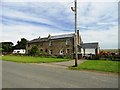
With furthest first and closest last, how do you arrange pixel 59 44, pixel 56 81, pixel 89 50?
1. pixel 59 44
2. pixel 89 50
3. pixel 56 81

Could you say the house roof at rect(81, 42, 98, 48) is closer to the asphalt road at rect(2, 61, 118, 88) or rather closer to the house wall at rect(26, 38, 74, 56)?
the house wall at rect(26, 38, 74, 56)

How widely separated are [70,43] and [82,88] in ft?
174

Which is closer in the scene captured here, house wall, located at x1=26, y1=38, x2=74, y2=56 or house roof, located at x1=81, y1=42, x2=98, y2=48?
house wall, located at x1=26, y1=38, x2=74, y2=56

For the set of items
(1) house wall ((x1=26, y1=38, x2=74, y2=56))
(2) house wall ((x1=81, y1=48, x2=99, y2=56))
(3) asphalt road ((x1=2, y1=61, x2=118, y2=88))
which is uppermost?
(1) house wall ((x1=26, y1=38, x2=74, y2=56))

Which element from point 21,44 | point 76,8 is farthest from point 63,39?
point 21,44

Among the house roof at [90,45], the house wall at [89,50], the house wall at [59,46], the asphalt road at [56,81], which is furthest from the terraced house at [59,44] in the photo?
the asphalt road at [56,81]

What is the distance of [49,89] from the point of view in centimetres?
955

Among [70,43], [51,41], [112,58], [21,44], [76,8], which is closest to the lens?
[76,8]

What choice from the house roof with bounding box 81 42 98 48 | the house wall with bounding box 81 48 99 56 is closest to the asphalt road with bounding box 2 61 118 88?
the house wall with bounding box 81 48 99 56

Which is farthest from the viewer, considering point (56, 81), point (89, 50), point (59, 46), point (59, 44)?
point (59, 44)

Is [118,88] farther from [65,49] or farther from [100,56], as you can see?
[65,49]

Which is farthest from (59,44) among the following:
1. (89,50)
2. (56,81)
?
(56,81)

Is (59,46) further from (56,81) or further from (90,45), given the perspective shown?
(56,81)

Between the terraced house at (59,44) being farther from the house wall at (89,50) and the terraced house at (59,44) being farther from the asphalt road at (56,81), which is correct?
the asphalt road at (56,81)
